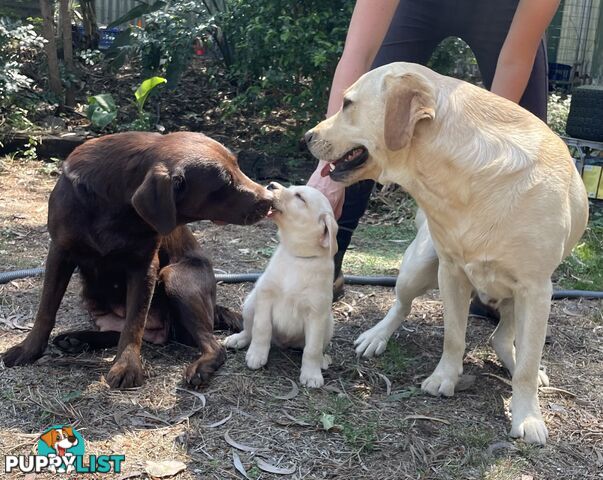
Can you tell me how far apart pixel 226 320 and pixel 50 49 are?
6.16m

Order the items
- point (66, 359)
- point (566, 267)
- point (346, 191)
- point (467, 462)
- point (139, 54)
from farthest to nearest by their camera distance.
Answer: point (139, 54)
point (566, 267)
point (346, 191)
point (66, 359)
point (467, 462)

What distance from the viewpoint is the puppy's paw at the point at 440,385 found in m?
3.37

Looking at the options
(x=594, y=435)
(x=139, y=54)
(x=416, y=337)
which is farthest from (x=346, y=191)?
(x=139, y=54)

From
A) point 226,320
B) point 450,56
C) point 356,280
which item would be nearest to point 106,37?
point 450,56

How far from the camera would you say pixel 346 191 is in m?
4.40

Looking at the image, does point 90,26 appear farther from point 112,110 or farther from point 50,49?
point 112,110

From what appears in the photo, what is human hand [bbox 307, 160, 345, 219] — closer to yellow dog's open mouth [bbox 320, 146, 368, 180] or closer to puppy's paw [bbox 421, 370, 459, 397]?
yellow dog's open mouth [bbox 320, 146, 368, 180]

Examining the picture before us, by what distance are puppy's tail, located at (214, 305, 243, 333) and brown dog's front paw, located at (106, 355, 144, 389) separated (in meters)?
0.75

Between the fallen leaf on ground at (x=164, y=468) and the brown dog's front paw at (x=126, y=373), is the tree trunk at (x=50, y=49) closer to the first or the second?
the brown dog's front paw at (x=126, y=373)

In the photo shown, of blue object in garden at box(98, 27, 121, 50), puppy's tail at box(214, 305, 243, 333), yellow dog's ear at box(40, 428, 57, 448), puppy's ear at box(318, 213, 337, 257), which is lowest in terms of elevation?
puppy's tail at box(214, 305, 243, 333)

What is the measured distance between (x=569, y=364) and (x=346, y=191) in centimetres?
154

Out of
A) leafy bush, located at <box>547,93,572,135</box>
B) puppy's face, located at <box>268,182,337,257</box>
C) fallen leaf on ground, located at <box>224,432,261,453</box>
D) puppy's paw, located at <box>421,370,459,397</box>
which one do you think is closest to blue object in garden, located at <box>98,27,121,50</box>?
leafy bush, located at <box>547,93,572,135</box>

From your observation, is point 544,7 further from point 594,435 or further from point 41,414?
point 41,414

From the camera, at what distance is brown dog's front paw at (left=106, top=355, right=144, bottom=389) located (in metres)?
3.19
